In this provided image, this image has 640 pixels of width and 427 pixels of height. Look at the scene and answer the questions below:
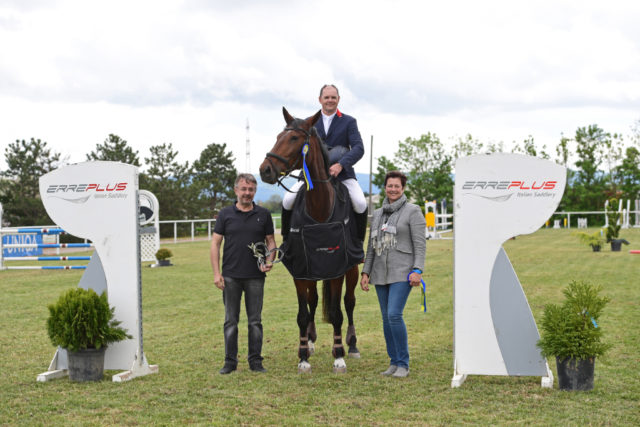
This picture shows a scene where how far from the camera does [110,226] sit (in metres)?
5.39

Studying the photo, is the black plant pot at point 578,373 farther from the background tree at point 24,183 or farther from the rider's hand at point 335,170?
the background tree at point 24,183

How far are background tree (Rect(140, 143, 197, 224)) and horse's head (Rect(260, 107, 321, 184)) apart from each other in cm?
3778

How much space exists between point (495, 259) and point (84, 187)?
3.60m

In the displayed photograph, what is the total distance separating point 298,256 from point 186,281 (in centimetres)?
804

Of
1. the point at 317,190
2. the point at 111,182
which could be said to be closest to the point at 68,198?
the point at 111,182

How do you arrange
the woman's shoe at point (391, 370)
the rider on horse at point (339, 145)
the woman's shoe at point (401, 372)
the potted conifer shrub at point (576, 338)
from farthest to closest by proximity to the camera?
the rider on horse at point (339, 145), the woman's shoe at point (391, 370), the woman's shoe at point (401, 372), the potted conifer shrub at point (576, 338)

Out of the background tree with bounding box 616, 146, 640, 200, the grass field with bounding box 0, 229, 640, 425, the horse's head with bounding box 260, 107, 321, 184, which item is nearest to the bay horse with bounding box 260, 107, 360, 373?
the horse's head with bounding box 260, 107, 321, 184

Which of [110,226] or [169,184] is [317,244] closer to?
[110,226]

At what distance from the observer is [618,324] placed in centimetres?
726

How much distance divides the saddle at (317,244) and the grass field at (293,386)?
919mm

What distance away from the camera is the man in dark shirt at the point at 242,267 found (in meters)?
5.48

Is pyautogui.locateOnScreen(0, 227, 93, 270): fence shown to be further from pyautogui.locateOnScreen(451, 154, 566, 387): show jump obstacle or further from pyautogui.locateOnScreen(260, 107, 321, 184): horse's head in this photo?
pyautogui.locateOnScreen(451, 154, 566, 387): show jump obstacle

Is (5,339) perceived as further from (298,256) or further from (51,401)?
(298,256)

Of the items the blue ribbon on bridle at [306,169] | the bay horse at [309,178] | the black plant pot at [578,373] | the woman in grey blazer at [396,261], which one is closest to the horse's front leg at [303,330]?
the bay horse at [309,178]
